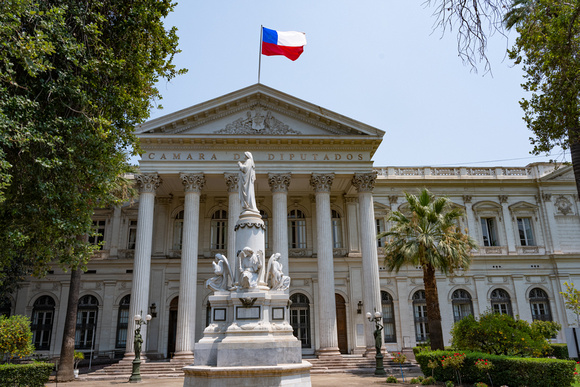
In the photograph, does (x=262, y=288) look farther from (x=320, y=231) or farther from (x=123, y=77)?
Result: (x=320, y=231)

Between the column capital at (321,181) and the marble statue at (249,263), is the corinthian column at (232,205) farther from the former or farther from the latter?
the marble statue at (249,263)

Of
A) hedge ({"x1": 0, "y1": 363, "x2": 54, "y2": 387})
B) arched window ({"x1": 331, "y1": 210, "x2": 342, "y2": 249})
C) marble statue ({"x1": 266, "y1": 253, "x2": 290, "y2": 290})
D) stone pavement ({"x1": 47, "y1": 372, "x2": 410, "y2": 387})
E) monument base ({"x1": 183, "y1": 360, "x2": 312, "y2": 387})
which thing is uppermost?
arched window ({"x1": 331, "y1": 210, "x2": 342, "y2": 249})

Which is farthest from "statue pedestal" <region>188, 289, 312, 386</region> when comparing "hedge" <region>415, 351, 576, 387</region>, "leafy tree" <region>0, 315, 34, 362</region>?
"leafy tree" <region>0, 315, 34, 362</region>

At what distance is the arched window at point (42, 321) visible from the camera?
27969 mm

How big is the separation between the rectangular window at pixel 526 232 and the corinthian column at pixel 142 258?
25.1 metres

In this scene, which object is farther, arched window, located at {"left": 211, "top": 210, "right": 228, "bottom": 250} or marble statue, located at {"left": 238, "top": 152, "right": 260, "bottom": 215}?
arched window, located at {"left": 211, "top": 210, "right": 228, "bottom": 250}

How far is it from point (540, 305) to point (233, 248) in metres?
21.9

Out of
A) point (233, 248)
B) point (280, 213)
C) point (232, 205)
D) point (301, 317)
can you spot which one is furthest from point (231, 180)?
point (301, 317)

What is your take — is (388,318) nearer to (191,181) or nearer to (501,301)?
(501,301)

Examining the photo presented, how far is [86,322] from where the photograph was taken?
28.5 m

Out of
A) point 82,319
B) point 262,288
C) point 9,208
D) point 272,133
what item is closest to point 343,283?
point 272,133

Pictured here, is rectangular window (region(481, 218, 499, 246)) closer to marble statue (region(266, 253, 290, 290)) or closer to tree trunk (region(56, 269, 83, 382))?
marble statue (region(266, 253, 290, 290))

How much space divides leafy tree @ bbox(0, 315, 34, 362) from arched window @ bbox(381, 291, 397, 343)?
20.2m

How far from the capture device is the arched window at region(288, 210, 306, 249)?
2973cm
